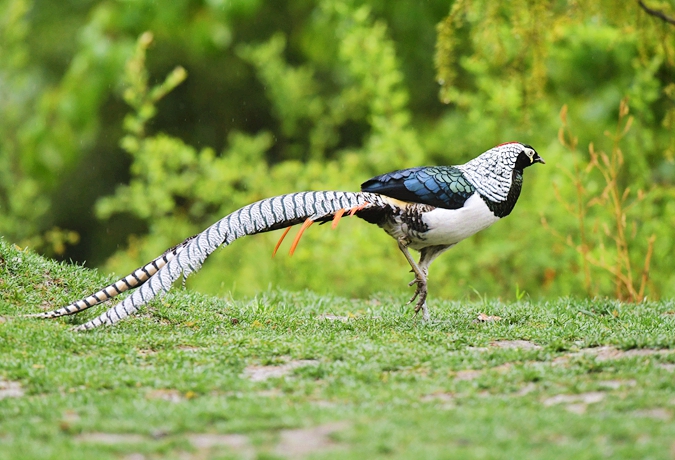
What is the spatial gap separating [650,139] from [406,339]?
6.62m

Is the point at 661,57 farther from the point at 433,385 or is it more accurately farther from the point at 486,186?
the point at 433,385

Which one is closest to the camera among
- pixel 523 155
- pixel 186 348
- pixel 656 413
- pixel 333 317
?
pixel 656 413

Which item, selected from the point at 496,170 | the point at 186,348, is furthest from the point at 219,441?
the point at 496,170

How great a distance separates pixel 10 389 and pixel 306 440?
1.94 metres

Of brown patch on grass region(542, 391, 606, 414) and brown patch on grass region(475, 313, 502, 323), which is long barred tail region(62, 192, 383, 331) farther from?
brown patch on grass region(542, 391, 606, 414)

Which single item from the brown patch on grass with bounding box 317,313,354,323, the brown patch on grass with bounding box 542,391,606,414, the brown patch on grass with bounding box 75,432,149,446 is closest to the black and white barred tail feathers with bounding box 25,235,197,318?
the brown patch on grass with bounding box 317,313,354,323

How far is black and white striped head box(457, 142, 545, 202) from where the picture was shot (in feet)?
22.2

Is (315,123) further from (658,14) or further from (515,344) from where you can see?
(515,344)

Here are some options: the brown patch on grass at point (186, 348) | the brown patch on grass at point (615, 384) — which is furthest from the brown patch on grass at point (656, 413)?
the brown patch on grass at point (186, 348)

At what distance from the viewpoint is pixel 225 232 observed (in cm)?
624

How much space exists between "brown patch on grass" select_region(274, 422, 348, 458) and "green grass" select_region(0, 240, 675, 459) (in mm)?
13

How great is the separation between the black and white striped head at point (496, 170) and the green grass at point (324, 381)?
1043 millimetres

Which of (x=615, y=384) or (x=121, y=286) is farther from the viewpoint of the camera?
(x=121, y=286)

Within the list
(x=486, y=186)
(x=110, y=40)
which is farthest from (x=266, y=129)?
(x=486, y=186)
